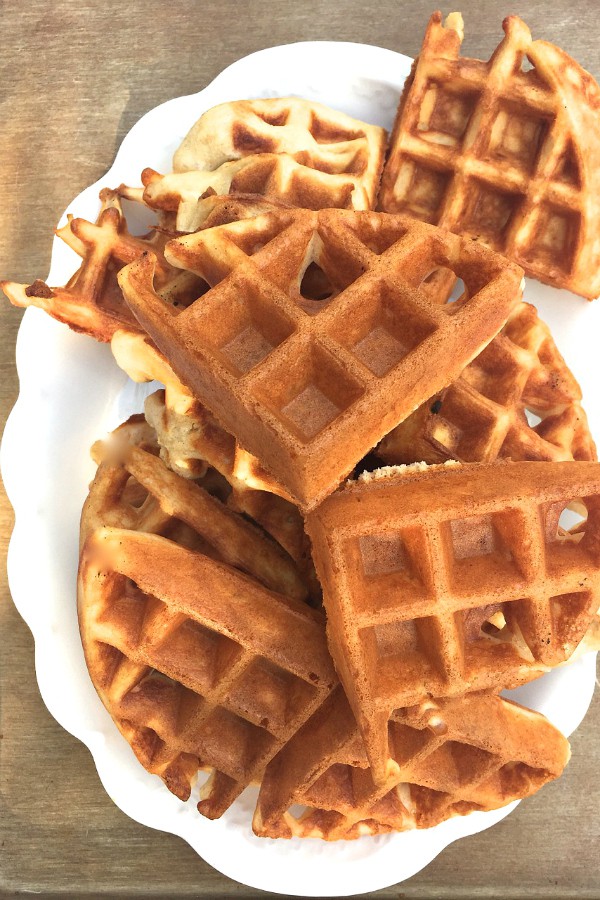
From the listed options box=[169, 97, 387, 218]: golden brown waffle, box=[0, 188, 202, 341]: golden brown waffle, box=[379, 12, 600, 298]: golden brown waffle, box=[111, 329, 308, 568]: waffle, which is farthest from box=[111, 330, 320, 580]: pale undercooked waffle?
box=[379, 12, 600, 298]: golden brown waffle

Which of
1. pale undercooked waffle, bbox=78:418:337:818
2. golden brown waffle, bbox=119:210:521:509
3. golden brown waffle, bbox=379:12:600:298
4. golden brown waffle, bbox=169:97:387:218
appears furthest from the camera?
golden brown waffle, bbox=379:12:600:298

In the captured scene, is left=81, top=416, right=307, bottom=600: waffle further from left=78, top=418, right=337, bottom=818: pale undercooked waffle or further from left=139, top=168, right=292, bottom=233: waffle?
left=139, top=168, right=292, bottom=233: waffle

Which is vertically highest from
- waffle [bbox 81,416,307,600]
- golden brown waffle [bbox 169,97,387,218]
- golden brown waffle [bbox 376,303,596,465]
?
golden brown waffle [bbox 169,97,387,218]

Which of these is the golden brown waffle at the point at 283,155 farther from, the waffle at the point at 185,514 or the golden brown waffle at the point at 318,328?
the waffle at the point at 185,514

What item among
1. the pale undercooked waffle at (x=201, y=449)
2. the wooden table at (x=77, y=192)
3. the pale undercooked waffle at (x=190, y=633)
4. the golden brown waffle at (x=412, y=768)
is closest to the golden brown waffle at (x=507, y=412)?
the pale undercooked waffle at (x=201, y=449)

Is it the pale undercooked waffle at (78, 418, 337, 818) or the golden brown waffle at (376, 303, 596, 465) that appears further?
the golden brown waffle at (376, 303, 596, 465)

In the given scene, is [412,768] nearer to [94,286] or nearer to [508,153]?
[94,286]

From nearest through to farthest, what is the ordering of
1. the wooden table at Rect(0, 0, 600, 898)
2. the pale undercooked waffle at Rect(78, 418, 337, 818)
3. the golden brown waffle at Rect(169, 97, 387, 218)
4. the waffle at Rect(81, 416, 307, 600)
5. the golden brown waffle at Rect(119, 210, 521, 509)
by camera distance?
the golden brown waffle at Rect(119, 210, 521, 509), the pale undercooked waffle at Rect(78, 418, 337, 818), the waffle at Rect(81, 416, 307, 600), the golden brown waffle at Rect(169, 97, 387, 218), the wooden table at Rect(0, 0, 600, 898)
